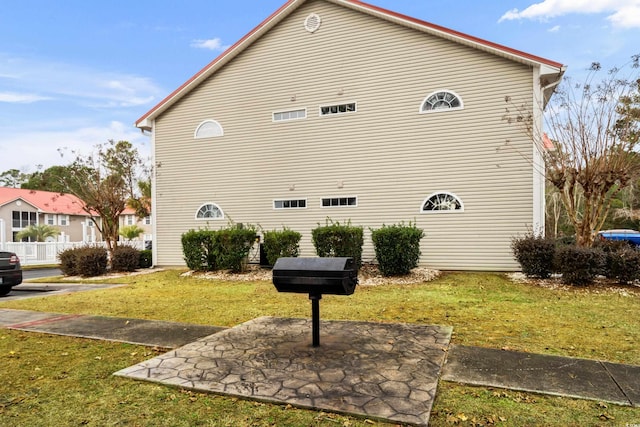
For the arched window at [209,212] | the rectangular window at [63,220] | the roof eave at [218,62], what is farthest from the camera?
the rectangular window at [63,220]

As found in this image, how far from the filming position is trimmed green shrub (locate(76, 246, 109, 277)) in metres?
13.7

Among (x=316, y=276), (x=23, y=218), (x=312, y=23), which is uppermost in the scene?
(x=312, y=23)

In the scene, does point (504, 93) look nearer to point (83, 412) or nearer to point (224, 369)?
point (224, 369)

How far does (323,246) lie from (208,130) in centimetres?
717

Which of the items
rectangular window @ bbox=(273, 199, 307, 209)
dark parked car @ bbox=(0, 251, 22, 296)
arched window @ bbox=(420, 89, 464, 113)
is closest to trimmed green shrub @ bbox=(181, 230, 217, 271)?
rectangular window @ bbox=(273, 199, 307, 209)

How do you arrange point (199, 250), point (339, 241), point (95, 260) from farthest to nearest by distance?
point (95, 260) < point (199, 250) < point (339, 241)

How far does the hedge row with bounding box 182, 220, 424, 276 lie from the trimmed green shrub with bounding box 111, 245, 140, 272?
347 cm

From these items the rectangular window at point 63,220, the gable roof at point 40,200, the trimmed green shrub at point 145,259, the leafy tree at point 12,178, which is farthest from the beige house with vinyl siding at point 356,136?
the leafy tree at point 12,178

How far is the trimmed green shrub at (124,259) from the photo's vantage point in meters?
14.6

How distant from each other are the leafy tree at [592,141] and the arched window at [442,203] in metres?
2.57

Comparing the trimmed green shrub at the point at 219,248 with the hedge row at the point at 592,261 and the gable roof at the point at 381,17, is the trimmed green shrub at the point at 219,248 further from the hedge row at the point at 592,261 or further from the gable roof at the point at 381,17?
the hedge row at the point at 592,261

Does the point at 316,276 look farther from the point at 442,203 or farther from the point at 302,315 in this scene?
the point at 442,203

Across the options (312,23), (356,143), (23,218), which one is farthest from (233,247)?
(23,218)

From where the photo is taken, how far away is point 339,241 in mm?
11086
